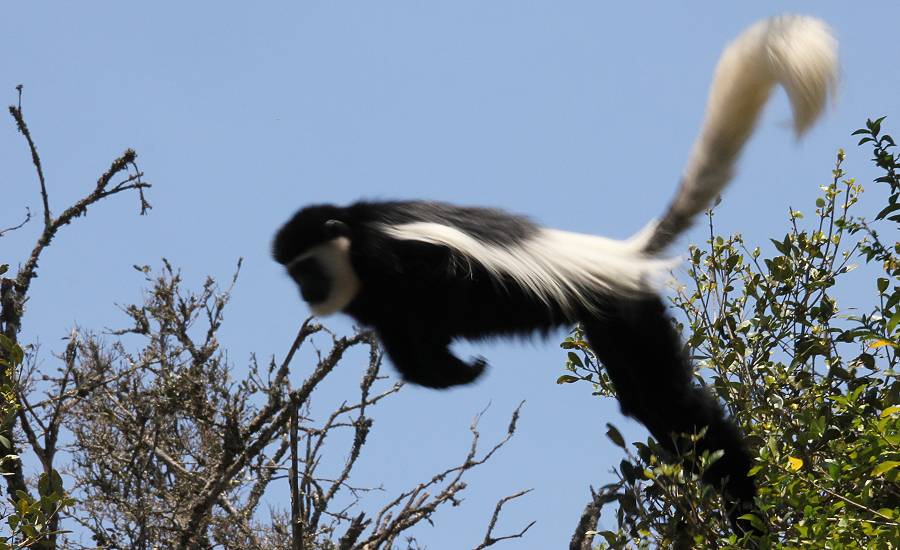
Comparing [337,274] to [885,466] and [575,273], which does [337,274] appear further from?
[885,466]

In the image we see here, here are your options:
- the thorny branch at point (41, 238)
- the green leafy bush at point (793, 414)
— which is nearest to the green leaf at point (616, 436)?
the green leafy bush at point (793, 414)

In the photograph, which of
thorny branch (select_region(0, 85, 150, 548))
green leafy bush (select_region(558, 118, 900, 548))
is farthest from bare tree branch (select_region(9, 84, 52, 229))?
green leafy bush (select_region(558, 118, 900, 548))

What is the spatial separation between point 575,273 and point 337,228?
91 cm

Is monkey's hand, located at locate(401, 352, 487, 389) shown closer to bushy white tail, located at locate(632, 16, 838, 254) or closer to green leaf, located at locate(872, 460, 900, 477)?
bushy white tail, located at locate(632, 16, 838, 254)

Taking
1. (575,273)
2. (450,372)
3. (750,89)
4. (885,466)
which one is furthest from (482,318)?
(885,466)

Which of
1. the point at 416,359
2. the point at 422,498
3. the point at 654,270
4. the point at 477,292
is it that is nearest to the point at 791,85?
the point at 654,270

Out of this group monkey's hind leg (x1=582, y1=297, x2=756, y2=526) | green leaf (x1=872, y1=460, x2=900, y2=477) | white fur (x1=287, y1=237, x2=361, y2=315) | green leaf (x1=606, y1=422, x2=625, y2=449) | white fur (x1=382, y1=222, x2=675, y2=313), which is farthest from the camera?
white fur (x1=287, y1=237, x2=361, y2=315)

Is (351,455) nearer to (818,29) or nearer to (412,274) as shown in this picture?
(412,274)

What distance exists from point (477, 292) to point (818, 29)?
1.39 metres

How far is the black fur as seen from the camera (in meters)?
3.38

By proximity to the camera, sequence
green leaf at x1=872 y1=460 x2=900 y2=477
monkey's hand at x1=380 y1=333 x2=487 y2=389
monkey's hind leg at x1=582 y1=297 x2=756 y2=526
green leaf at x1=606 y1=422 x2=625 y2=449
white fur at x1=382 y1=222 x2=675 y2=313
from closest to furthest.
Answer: green leaf at x1=872 y1=460 x2=900 y2=477 → green leaf at x1=606 y1=422 x2=625 y2=449 → monkey's hind leg at x1=582 y1=297 x2=756 y2=526 → white fur at x1=382 y1=222 x2=675 y2=313 → monkey's hand at x1=380 y1=333 x2=487 y2=389

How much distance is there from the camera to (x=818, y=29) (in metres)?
3.52

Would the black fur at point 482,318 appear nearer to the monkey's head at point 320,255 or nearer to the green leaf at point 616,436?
the monkey's head at point 320,255

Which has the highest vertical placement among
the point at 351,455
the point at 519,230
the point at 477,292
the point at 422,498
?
the point at 519,230
